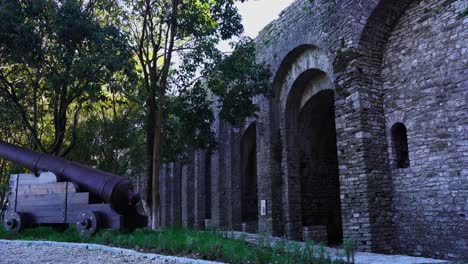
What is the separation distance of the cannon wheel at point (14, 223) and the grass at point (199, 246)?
0.41ft

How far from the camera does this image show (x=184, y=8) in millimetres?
12570

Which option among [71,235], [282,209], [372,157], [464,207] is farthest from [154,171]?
[464,207]

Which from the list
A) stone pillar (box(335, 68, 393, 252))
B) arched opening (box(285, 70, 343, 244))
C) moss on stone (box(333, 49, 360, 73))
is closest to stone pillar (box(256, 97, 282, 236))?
arched opening (box(285, 70, 343, 244))

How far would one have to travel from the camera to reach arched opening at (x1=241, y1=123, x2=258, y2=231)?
783 inches

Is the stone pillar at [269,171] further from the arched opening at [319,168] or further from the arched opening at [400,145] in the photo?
the arched opening at [400,145]

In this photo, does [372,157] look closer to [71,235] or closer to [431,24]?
[431,24]

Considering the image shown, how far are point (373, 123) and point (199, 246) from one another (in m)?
5.37

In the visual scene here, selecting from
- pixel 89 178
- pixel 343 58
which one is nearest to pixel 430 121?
pixel 343 58

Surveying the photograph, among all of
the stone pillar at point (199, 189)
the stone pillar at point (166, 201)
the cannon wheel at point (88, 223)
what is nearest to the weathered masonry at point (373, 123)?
the cannon wheel at point (88, 223)

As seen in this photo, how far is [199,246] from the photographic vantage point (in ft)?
23.9

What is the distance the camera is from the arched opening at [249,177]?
1989 cm

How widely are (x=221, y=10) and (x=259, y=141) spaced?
4.92 meters

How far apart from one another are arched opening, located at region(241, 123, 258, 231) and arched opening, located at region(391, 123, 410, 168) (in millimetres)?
9420

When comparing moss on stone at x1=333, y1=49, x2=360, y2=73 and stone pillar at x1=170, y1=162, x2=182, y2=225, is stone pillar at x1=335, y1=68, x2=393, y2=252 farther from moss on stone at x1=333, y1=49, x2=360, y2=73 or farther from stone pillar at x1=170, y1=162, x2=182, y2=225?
stone pillar at x1=170, y1=162, x2=182, y2=225
